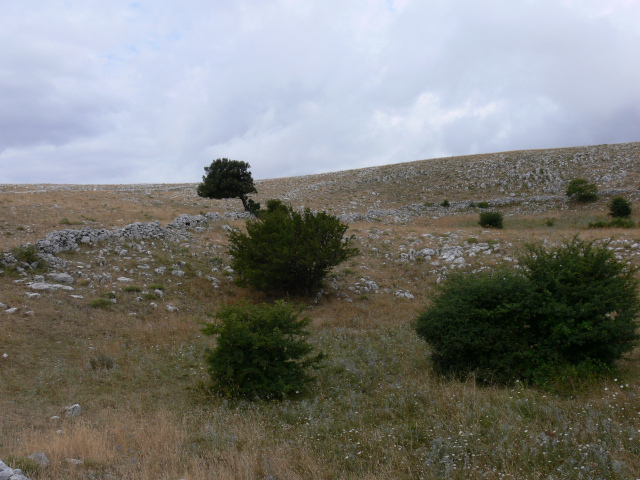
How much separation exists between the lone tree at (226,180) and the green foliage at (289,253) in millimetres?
14154

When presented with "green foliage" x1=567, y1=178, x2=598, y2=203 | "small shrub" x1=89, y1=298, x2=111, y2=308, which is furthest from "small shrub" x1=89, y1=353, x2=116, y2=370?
"green foliage" x1=567, y1=178, x2=598, y2=203

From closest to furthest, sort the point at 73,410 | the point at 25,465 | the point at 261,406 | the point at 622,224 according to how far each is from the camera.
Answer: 1. the point at 25,465
2. the point at 73,410
3. the point at 261,406
4. the point at 622,224

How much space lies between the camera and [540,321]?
7.14 m

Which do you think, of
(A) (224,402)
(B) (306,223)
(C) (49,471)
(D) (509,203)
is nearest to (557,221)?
(D) (509,203)

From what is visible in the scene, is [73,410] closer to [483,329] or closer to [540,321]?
[483,329]

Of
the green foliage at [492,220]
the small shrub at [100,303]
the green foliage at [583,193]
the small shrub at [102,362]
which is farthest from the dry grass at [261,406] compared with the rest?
the green foliage at [583,193]

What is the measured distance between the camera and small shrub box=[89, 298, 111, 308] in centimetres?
1076

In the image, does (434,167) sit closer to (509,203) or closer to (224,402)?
(509,203)

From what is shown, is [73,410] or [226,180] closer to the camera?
[73,410]

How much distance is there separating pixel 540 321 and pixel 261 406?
5377mm

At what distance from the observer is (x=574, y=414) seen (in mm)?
4875

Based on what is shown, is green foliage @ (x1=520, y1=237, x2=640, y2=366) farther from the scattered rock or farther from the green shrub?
the scattered rock

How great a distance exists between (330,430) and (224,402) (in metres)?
2.14

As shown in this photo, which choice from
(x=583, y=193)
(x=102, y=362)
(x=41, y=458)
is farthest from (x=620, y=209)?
(x=41, y=458)
